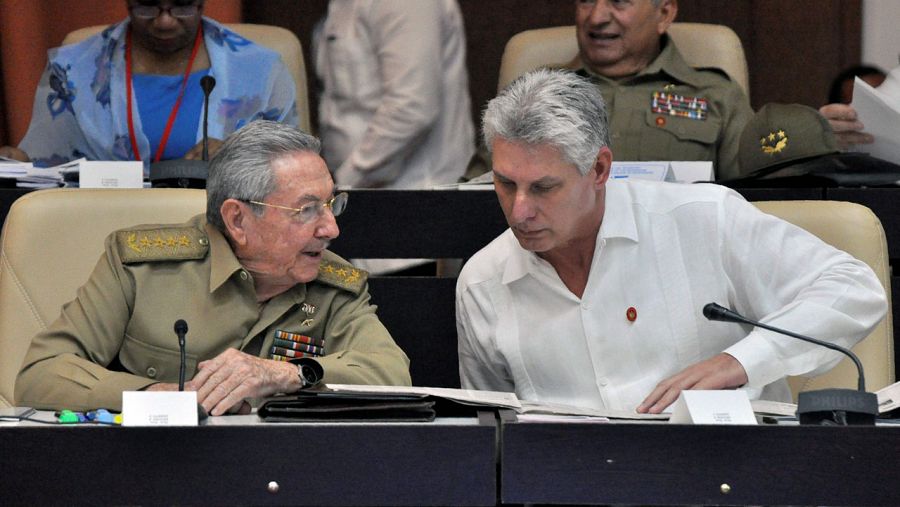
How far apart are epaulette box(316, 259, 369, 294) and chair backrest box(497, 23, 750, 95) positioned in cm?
116

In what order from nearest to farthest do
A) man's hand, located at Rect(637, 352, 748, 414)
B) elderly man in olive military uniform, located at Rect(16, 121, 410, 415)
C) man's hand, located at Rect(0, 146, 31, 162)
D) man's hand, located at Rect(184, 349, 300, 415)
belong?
man's hand, located at Rect(184, 349, 300, 415)
man's hand, located at Rect(637, 352, 748, 414)
elderly man in olive military uniform, located at Rect(16, 121, 410, 415)
man's hand, located at Rect(0, 146, 31, 162)

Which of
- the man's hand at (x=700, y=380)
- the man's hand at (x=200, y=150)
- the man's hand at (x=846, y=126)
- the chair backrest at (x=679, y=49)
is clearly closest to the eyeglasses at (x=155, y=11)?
the man's hand at (x=200, y=150)

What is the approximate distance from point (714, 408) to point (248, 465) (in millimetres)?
567

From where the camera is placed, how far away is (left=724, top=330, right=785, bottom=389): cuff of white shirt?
219 cm

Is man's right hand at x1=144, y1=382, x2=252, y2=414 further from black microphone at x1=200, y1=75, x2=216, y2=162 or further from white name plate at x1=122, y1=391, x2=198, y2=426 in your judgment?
black microphone at x1=200, y1=75, x2=216, y2=162

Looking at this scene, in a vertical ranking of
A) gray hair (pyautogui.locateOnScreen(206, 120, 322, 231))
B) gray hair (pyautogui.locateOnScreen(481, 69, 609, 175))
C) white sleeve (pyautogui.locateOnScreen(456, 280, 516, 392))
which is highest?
gray hair (pyautogui.locateOnScreen(481, 69, 609, 175))

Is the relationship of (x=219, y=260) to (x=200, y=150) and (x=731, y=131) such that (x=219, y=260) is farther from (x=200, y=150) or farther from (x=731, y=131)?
(x=731, y=131)

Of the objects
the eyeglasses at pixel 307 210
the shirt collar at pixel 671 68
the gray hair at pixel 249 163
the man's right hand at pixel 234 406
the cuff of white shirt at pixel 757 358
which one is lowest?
the cuff of white shirt at pixel 757 358

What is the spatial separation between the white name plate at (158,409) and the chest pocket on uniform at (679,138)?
1.95 metres

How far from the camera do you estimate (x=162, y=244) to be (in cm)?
234

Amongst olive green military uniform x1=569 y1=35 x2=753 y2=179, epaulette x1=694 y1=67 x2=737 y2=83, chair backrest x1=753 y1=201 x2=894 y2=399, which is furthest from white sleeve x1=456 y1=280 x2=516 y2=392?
epaulette x1=694 y1=67 x2=737 y2=83

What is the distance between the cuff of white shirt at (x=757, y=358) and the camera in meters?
2.19

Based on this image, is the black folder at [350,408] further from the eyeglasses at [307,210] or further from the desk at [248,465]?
the eyeglasses at [307,210]

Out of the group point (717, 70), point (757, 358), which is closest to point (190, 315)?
point (757, 358)
